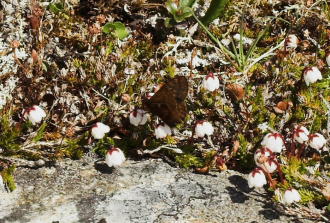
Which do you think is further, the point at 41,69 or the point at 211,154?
the point at 41,69

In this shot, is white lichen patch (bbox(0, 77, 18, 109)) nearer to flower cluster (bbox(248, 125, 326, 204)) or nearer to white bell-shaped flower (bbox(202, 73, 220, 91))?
white bell-shaped flower (bbox(202, 73, 220, 91))

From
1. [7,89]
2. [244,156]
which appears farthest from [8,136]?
[244,156]

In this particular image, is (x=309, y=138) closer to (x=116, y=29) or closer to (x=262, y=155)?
(x=262, y=155)

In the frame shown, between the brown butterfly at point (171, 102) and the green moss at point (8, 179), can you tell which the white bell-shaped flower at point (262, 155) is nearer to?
the brown butterfly at point (171, 102)

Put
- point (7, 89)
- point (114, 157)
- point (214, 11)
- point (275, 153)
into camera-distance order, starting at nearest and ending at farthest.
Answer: point (114, 157), point (275, 153), point (7, 89), point (214, 11)

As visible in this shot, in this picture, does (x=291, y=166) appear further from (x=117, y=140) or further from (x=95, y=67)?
(x=95, y=67)

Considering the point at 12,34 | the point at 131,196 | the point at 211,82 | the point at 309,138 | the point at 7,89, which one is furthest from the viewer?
the point at 12,34

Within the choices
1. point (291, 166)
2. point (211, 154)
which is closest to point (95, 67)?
point (211, 154)
